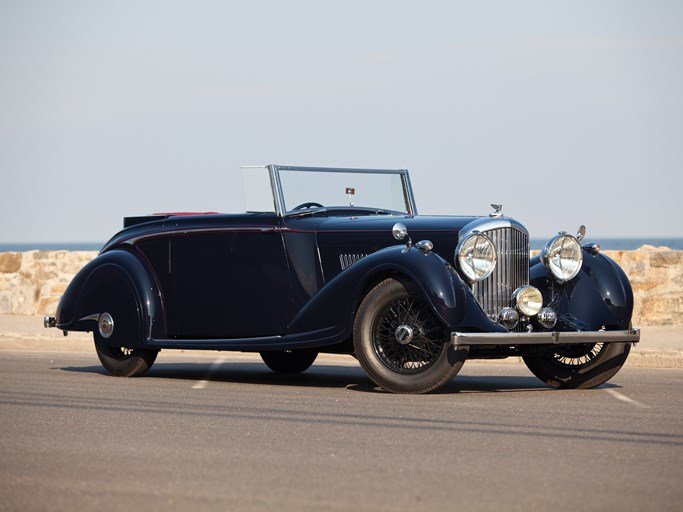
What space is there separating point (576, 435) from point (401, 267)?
2.34 m

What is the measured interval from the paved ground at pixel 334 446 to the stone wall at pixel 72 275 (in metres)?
7.29

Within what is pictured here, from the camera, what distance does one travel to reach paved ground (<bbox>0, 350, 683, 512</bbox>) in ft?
16.2

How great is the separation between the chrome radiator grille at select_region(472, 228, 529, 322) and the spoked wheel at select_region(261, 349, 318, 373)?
8.17 feet

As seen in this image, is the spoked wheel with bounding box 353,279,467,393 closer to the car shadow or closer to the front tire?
the car shadow

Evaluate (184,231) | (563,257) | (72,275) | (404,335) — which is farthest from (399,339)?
(72,275)

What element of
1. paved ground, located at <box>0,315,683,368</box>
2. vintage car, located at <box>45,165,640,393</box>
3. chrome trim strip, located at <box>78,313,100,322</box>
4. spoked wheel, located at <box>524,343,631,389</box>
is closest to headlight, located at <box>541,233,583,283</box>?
vintage car, located at <box>45,165,640,393</box>

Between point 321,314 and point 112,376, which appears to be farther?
point 112,376

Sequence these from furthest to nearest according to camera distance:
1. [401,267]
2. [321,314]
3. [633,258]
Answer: [633,258] → [321,314] → [401,267]

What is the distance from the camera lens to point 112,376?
1064cm

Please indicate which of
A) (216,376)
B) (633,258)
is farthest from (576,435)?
(633,258)

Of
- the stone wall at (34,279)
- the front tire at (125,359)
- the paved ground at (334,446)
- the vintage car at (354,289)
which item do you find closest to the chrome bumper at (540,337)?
the vintage car at (354,289)

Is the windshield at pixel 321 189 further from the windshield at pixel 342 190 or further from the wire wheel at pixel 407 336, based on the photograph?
the wire wheel at pixel 407 336

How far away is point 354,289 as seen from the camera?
9.02 metres

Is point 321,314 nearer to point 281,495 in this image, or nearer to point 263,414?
point 263,414
